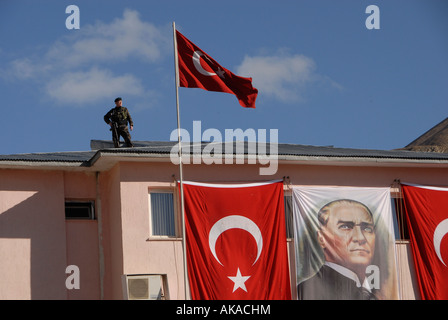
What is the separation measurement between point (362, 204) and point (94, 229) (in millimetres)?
7745

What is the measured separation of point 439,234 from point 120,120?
1003 cm

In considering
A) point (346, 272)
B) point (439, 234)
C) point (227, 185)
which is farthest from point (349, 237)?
point (227, 185)

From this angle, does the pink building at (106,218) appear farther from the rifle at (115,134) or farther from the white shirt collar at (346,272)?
the white shirt collar at (346,272)

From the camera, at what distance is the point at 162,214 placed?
74.9 feet

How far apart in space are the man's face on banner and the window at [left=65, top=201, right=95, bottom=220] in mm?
6514

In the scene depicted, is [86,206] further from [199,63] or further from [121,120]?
[199,63]

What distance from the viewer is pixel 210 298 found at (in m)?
22.0

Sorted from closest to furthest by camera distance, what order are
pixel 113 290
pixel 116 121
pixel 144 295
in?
1. pixel 144 295
2. pixel 113 290
3. pixel 116 121

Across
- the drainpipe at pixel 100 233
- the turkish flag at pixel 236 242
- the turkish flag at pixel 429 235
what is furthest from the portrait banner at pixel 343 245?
the drainpipe at pixel 100 233
